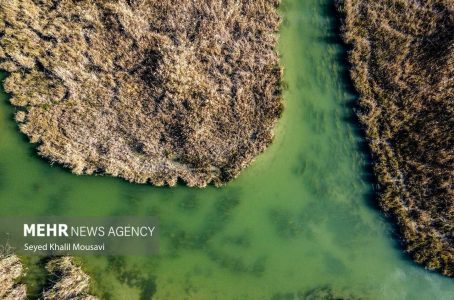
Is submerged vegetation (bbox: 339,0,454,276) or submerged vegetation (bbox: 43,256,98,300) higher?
submerged vegetation (bbox: 339,0,454,276)

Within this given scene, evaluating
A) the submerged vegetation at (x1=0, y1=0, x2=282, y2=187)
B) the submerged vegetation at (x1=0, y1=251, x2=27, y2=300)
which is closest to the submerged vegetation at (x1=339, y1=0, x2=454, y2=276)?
the submerged vegetation at (x1=0, y1=0, x2=282, y2=187)

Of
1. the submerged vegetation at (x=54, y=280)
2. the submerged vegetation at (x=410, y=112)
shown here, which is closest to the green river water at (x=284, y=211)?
the submerged vegetation at (x=54, y=280)

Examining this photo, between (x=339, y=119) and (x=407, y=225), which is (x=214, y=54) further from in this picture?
(x=407, y=225)

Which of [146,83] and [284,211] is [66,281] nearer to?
[146,83]

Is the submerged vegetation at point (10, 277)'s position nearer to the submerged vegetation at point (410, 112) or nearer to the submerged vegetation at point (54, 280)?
the submerged vegetation at point (54, 280)

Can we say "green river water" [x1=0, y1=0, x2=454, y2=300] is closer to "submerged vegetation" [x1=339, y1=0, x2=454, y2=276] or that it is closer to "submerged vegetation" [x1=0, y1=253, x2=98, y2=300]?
"submerged vegetation" [x1=0, y1=253, x2=98, y2=300]

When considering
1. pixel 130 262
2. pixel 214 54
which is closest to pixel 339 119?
pixel 214 54

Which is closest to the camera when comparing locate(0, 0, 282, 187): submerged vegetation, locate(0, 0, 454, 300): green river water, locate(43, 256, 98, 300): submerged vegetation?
locate(0, 0, 282, 187): submerged vegetation

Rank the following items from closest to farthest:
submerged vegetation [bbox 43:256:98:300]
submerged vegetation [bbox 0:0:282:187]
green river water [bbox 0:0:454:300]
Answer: submerged vegetation [bbox 0:0:282:187], submerged vegetation [bbox 43:256:98:300], green river water [bbox 0:0:454:300]
